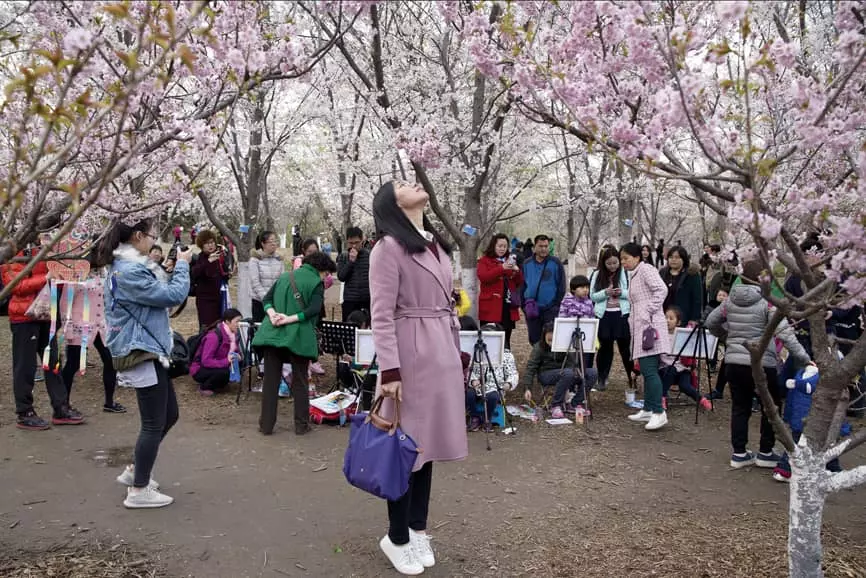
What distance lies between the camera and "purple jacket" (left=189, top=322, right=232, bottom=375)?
759 centimetres

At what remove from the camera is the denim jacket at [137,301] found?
4039 mm

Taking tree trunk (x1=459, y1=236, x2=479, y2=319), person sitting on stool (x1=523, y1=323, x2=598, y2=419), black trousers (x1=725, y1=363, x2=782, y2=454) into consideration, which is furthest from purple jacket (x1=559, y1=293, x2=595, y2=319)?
black trousers (x1=725, y1=363, x2=782, y2=454)

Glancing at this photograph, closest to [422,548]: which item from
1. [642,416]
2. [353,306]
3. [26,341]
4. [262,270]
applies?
[642,416]

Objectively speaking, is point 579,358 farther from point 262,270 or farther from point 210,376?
point 210,376

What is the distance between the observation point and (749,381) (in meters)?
5.18

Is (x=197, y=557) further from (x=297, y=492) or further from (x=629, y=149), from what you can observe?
(x=629, y=149)

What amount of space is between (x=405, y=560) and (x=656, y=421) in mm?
3708

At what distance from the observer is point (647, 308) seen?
259 inches

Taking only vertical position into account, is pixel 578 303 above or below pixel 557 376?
above

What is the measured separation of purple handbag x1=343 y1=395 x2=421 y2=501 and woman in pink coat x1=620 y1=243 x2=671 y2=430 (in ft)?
12.7

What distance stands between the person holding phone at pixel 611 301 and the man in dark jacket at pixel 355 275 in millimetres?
2713

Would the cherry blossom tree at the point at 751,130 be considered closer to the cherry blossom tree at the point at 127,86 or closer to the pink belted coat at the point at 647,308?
the cherry blossom tree at the point at 127,86

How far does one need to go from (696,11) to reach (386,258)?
1.92 metres

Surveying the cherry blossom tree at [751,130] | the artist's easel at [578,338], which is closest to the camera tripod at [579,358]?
the artist's easel at [578,338]
